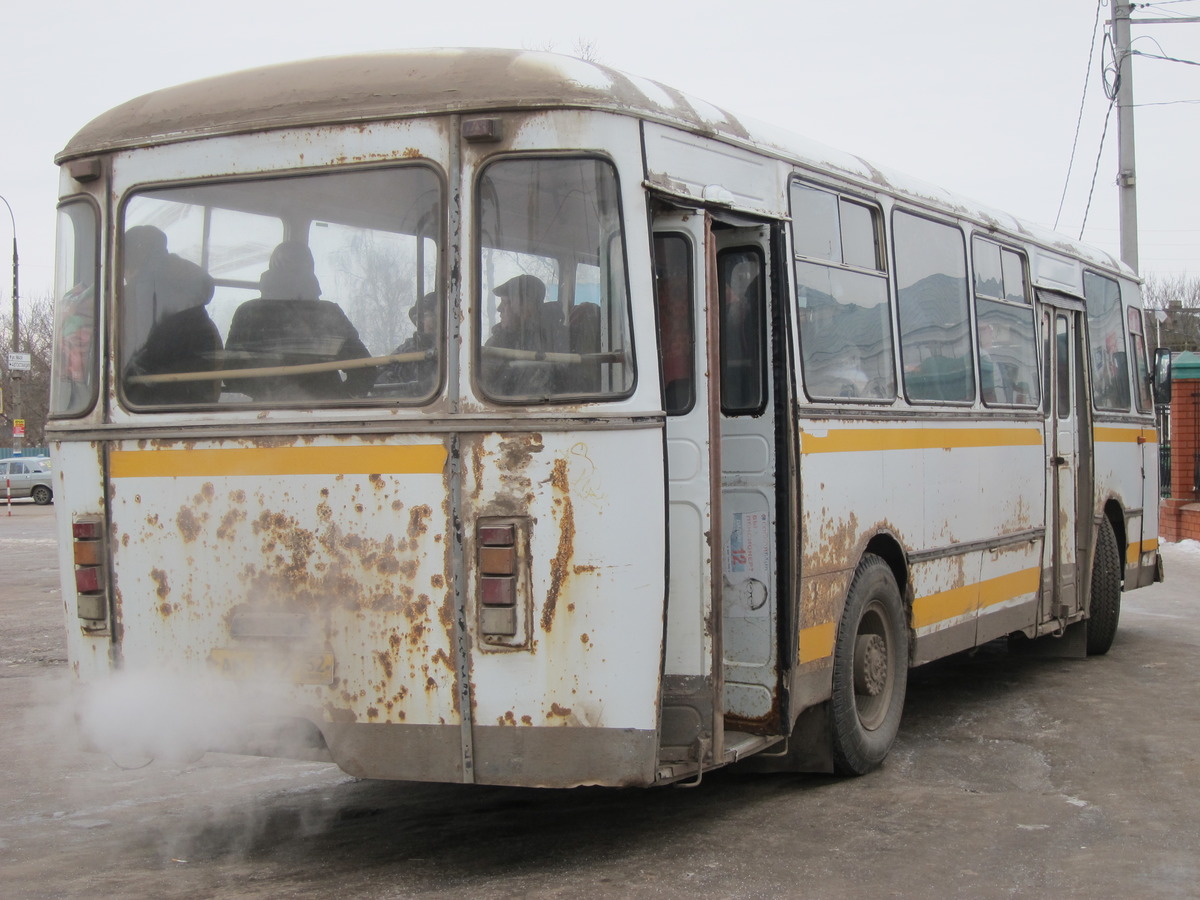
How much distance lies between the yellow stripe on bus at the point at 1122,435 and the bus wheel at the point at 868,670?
393 cm

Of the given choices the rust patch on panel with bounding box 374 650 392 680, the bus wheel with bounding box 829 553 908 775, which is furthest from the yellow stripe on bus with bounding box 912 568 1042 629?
the rust patch on panel with bounding box 374 650 392 680

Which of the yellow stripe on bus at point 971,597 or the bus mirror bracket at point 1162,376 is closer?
the yellow stripe on bus at point 971,597

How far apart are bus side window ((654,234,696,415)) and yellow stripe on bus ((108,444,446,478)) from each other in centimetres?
104

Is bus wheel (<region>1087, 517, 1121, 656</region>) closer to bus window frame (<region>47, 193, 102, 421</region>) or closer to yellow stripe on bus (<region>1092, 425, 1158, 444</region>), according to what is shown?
yellow stripe on bus (<region>1092, 425, 1158, 444</region>)

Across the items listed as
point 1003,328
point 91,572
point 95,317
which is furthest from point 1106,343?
point 91,572

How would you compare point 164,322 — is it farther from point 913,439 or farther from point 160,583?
point 913,439

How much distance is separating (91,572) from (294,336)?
4.22 ft

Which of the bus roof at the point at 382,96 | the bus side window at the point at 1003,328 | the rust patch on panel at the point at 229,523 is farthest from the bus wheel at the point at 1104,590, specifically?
the rust patch on panel at the point at 229,523

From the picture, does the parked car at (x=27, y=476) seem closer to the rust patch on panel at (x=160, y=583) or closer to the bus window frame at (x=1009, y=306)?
the bus window frame at (x=1009, y=306)

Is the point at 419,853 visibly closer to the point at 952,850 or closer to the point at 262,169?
the point at 952,850

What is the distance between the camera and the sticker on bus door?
6.21m

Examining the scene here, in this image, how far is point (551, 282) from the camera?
5184 mm

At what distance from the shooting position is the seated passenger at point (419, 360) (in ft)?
17.1

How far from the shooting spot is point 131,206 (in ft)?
18.8
